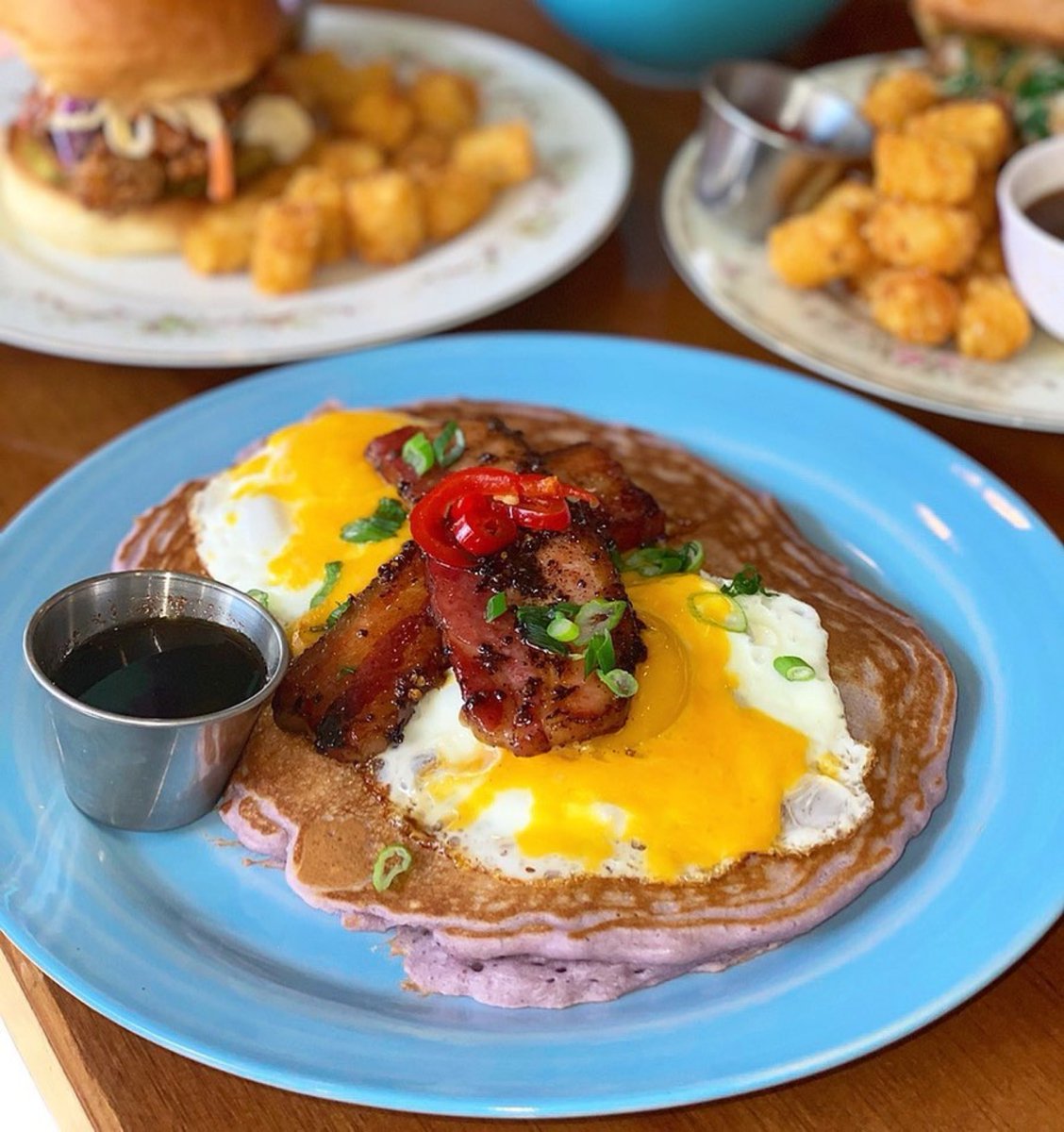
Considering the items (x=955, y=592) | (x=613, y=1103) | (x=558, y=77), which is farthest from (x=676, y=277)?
(x=613, y=1103)

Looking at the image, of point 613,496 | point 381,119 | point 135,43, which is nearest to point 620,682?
point 613,496

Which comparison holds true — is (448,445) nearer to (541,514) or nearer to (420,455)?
(420,455)

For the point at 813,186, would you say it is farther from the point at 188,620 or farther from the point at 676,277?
the point at 188,620

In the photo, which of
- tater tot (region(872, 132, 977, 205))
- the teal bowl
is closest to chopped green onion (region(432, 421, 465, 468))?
tater tot (region(872, 132, 977, 205))

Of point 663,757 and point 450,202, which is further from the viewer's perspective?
point 450,202

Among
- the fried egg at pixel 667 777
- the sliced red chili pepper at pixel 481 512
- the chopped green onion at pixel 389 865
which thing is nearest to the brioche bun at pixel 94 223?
the sliced red chili pepper at pixel 481 512
